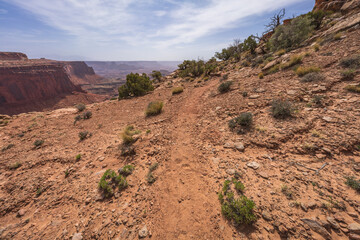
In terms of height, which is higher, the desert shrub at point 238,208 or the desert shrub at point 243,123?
the desert shrub at point 243,123

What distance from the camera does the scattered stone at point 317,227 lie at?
1938 mm

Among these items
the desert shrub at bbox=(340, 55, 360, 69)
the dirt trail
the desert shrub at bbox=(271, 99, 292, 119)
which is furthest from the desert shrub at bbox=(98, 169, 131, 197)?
the desert shrub at bbox=(340, 55, 360, 69)

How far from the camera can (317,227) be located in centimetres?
201

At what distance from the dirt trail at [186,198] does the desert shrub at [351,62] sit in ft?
24.8

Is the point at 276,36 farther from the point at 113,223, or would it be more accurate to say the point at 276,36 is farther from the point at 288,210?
the point at 113,223

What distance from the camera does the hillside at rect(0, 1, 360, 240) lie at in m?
2.34

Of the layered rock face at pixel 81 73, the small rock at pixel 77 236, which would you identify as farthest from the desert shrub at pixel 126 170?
the layered rock face at pixel 81 73

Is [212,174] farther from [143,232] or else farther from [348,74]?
[348,74]

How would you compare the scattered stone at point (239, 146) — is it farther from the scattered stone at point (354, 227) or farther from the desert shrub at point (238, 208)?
the scattered stone at point (354, 227)

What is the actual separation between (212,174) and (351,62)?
8.18m

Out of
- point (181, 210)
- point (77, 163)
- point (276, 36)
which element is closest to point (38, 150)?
point (77, 163)

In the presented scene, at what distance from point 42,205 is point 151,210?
3348 millimetres

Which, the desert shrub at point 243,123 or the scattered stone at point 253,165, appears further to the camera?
the desert shrub at point 243,123

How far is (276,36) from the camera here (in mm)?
12438
